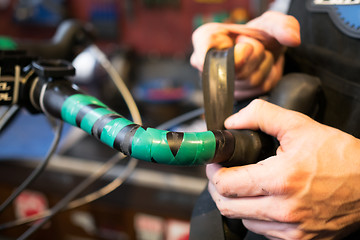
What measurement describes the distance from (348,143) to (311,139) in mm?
43

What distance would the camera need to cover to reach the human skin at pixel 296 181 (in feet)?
0.89

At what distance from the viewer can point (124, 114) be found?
1427 mm

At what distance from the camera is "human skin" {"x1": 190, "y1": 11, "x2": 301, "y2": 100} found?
0.39m

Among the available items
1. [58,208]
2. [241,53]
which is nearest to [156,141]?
[241,53]

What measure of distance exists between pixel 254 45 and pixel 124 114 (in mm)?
1058

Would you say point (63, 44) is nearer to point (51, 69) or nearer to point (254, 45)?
point (51, 69)

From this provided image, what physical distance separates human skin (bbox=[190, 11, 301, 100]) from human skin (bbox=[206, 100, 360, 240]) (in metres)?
0.13

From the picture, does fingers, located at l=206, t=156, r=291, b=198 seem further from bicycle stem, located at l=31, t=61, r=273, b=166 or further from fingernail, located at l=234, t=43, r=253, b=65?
fingernail, located at l=234, t=43, r=253, b=65

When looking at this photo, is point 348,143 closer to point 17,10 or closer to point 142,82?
point 142,82

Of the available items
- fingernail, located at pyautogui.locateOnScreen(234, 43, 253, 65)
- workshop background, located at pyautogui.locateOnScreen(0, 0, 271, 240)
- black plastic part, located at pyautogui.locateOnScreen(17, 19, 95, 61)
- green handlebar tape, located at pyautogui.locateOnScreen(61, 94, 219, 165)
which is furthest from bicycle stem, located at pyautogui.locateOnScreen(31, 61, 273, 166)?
workshop background, located at pyautogui.locateOnScreen(0, 0, 271, 240)

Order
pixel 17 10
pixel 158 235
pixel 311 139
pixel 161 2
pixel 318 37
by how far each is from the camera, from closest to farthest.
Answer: pixel 311 139, pixel 318 37, pixel 158 235, pixel 161 2, pixel 17 10

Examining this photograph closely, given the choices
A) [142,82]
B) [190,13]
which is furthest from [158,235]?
[190,13]

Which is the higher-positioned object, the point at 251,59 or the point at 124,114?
the point at 251,59

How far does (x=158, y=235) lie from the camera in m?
0.92
